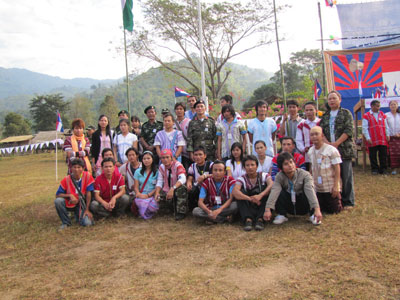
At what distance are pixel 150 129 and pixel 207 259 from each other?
3.18 meters

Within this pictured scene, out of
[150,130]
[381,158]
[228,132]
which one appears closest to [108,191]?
[150,130]

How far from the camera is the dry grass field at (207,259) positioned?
247 cm

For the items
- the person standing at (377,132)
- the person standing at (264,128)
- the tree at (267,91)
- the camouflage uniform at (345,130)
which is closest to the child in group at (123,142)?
the person standing at (264,128)

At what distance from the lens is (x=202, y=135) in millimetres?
5207

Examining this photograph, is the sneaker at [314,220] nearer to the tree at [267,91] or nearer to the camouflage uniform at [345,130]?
the camouflage uniform at [345,130]

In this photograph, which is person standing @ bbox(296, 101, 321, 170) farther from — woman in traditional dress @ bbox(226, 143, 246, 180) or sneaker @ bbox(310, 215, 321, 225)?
sneaker @ bbox(310, 215, 321, 225)

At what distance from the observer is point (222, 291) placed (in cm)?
245

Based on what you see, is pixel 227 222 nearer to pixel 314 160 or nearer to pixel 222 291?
pixel 314 160

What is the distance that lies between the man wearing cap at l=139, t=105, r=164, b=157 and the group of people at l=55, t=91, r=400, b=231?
2 centimetres

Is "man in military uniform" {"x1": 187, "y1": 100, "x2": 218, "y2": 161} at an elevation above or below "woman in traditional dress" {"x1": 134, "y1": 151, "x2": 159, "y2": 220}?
above

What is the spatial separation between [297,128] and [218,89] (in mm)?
17055

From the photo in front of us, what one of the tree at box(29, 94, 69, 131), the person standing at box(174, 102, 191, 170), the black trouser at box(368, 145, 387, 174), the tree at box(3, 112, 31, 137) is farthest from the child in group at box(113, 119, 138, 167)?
the tree at box(3, 112, 31, 137)

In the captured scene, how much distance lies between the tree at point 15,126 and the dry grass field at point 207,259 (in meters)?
48.9

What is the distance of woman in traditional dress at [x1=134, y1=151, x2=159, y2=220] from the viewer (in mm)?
4836
